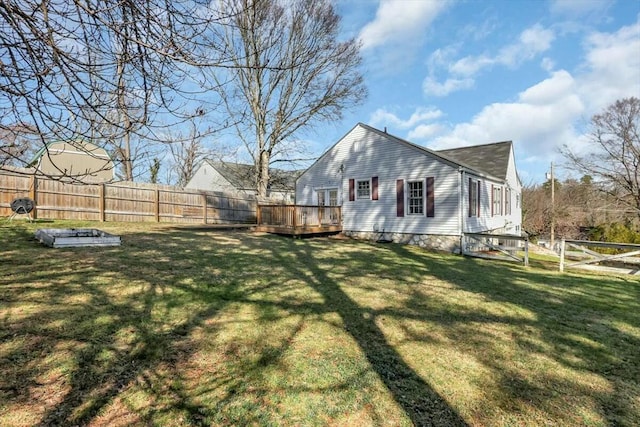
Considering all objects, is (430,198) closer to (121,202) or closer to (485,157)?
(485,157)

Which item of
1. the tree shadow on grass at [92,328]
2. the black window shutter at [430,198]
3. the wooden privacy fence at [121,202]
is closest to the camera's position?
the tree shadow on grass at [92,328]

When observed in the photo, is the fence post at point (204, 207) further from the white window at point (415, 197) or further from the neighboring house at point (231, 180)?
the white window at point (415, 197)

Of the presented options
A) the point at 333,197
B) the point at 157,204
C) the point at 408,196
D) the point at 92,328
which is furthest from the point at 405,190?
the point at 92,328

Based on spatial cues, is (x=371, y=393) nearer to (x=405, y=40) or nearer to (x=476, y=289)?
(x=476, y=289)

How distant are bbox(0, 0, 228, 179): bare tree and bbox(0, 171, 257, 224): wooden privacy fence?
7.04 m

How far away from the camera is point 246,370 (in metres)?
2.88

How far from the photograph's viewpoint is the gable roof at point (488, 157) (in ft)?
53.9

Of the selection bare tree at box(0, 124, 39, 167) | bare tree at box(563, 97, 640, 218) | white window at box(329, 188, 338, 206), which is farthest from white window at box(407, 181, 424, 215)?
bare tree at box(563, 97, 640, 218)

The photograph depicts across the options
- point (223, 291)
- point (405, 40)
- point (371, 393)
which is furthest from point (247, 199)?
point (371, 393)

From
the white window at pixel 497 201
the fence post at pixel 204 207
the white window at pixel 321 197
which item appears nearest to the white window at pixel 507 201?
the white window at pixel 497 201

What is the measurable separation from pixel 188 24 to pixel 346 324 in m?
3.62

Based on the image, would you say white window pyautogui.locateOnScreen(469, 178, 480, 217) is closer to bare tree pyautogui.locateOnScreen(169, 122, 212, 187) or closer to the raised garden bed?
the raised garden bed

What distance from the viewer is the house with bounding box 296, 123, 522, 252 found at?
41.0 feet

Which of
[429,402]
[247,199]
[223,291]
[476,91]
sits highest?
[476,91]
